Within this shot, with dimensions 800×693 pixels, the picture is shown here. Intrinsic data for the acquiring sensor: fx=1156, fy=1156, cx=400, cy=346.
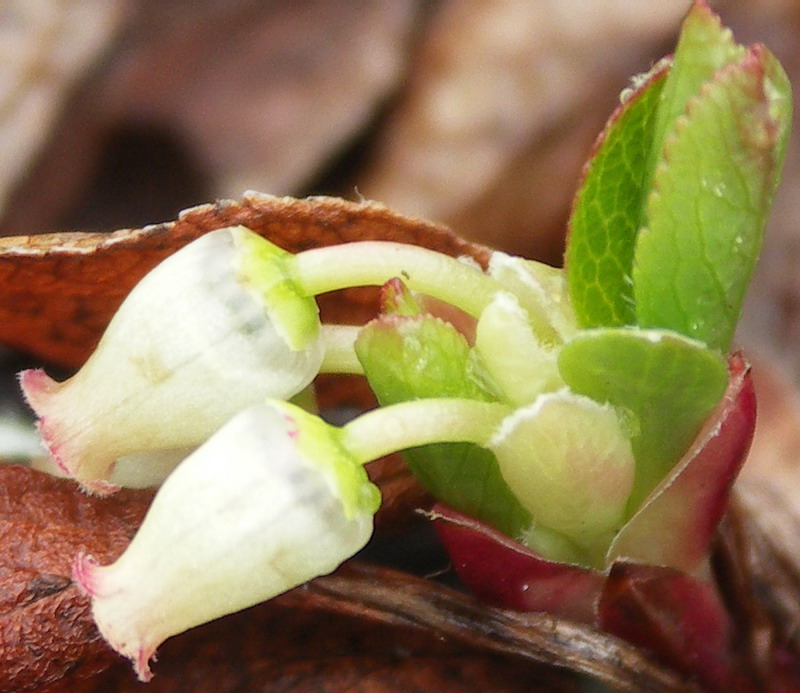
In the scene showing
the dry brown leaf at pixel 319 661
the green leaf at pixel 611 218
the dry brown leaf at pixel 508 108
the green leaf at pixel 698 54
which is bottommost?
the dry brown leaf at pixel 319 661

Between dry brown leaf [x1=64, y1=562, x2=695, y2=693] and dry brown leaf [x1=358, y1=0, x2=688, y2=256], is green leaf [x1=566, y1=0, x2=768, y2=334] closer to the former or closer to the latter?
dry brown leaf [x1=64, y1=562, x2=695, y2=693]

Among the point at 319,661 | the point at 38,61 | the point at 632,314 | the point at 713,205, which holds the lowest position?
the point at 319,661

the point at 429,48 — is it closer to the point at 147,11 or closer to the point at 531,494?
the point at 147,11

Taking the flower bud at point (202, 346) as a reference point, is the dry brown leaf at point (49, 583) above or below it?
below

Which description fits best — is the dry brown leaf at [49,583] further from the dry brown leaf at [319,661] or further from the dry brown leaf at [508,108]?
the dry brown leaf at [508,108]

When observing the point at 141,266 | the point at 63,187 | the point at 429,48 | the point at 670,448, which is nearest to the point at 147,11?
the point at 63,187

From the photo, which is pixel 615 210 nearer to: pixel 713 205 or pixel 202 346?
pixel 713 205


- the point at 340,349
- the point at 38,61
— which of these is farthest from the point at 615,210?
the point at 38,61

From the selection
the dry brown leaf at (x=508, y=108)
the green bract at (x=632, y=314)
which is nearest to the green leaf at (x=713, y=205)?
the green bract at (x=632, y=314)

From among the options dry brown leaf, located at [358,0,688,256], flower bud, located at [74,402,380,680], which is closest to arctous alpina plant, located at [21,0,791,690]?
flower bud, located at [74,402,380,680]
